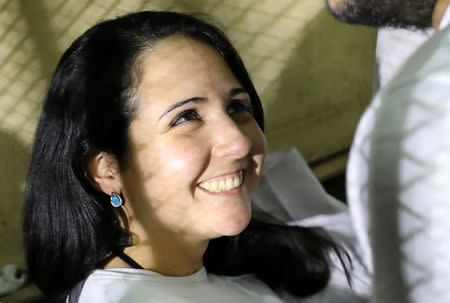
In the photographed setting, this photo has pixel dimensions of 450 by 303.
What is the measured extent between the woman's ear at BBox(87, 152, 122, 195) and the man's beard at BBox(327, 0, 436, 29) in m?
0.46

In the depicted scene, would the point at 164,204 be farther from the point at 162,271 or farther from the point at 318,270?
the point at 318,270

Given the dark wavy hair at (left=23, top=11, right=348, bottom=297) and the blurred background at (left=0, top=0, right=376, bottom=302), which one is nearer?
the dark wavy hair at (left=23, top=11, right=348, bottom=297)

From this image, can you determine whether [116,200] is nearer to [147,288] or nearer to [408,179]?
[147,288]

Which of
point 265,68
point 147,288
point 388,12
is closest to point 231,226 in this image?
point 147,288

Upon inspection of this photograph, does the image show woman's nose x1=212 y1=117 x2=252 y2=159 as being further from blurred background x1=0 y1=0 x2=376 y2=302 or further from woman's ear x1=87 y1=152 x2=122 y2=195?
blurred background x1=0 y1=0 x2=376 y2=302

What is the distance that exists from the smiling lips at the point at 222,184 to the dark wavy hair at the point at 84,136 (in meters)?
0.15

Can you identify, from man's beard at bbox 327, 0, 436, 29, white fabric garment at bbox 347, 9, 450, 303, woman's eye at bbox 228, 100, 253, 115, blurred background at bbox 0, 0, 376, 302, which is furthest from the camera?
blurred background at bbox 0, 0, 376, 302

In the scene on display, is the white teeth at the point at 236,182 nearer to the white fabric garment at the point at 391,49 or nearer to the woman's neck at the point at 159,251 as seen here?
the woman's neck at the point at 159,251

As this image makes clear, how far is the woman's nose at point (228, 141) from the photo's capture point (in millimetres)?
802

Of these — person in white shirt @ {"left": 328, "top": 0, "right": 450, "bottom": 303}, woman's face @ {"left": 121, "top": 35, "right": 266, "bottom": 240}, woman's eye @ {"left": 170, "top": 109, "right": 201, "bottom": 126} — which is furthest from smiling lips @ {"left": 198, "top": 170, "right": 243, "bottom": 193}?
person in white shirt @ {"left": 328, "top": 0, "right": 450, "bottom": 303}

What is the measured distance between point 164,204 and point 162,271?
18 cm

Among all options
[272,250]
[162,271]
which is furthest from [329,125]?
[162,271]

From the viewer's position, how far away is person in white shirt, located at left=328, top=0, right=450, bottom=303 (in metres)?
0.24

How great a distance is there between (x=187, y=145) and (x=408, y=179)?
0.56 m
